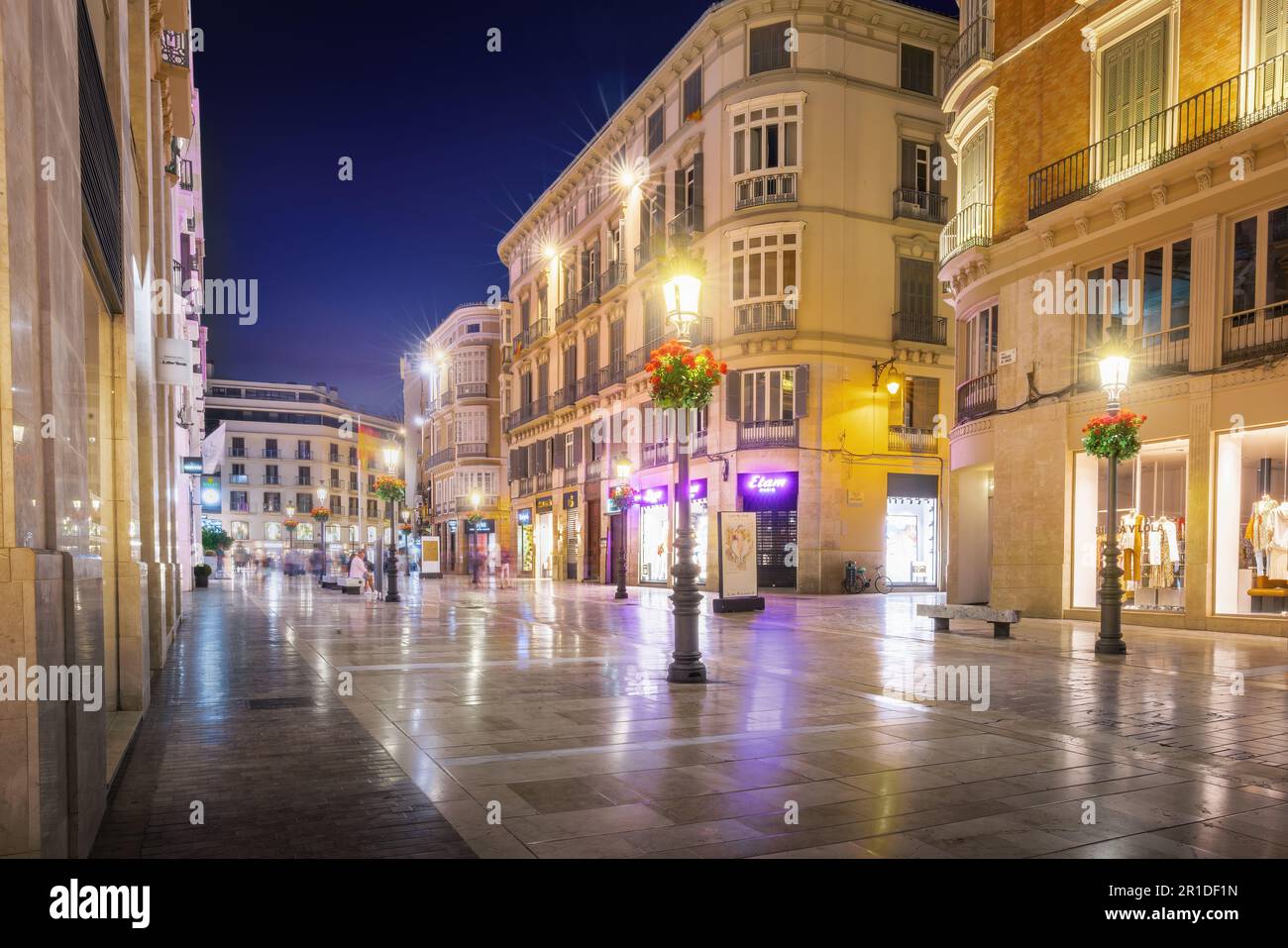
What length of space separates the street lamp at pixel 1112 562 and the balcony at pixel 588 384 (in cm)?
2845

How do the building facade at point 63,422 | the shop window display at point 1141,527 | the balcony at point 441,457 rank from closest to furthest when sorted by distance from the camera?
the building facade at point 63,422
the shop window display at point 1141,527
the balcony at point 441,457

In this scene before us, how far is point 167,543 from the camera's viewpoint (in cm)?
1288

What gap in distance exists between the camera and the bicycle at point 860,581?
2992 centimetres

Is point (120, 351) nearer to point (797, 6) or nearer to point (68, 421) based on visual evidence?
point (68, 421)

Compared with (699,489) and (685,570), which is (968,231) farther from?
(685,570)

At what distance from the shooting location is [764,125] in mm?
30453

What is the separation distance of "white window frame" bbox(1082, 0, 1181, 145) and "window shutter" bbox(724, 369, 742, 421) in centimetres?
1383

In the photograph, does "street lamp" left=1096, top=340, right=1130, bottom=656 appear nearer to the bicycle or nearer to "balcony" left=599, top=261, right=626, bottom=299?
the bicycle

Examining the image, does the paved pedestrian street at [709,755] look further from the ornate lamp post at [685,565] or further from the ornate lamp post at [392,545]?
the ornate lamp post at [392,545]

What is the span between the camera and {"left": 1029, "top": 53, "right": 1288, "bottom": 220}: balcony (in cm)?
1565

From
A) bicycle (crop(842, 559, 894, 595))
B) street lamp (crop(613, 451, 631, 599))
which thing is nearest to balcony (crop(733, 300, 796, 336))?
street lamp (crop(613, 451, 631, 599))

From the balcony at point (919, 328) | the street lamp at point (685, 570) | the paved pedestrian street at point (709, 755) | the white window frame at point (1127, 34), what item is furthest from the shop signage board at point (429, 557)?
the street lamp at point (685, 570)

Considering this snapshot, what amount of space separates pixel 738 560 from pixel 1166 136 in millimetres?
12474
